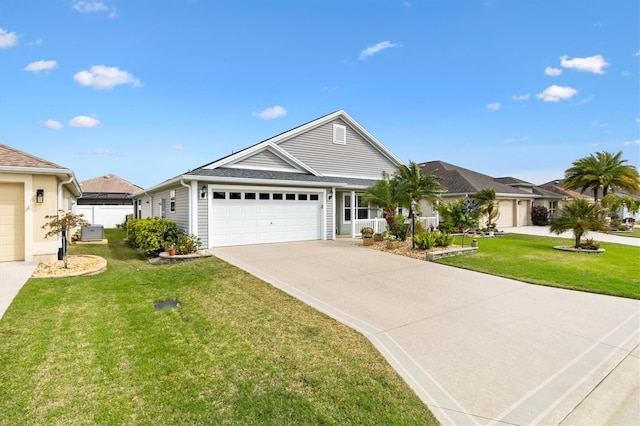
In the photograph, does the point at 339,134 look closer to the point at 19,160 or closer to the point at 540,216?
the point at 19,160

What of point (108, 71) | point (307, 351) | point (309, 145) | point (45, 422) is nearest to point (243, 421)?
point (307, 351)

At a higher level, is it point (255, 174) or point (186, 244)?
point (255, 174)

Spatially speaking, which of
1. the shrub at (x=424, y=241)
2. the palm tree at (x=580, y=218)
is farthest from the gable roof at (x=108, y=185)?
the palm tree at (x=580, y=218)

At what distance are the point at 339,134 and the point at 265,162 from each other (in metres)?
5.56

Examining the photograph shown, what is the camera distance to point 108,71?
14.7 metres

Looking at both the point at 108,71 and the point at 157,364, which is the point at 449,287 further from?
the point at 108,71

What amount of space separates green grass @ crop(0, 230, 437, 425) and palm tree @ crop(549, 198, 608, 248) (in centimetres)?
1320

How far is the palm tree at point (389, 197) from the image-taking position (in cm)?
1323

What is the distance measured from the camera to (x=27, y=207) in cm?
944

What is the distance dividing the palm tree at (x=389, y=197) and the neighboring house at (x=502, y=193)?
1016cm

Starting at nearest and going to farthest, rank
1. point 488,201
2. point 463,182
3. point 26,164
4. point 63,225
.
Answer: point 63,225
point 26,164
point 488,201
point 463,182

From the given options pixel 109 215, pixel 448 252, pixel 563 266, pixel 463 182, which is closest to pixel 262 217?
pixel 448 252

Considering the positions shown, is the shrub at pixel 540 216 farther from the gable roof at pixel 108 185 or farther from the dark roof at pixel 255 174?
the gable roof at pixel 108 185

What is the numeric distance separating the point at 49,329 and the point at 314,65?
16.5 metres
